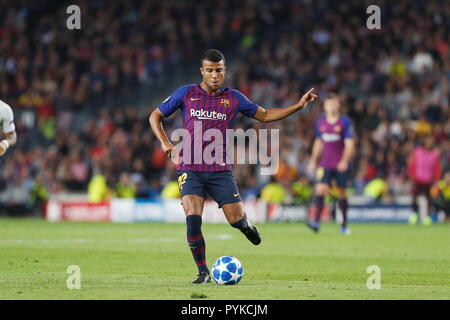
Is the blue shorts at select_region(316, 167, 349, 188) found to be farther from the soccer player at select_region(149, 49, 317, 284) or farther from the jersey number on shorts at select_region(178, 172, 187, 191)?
the jersey number on shorts at select_region(178, 172, 187, 191)

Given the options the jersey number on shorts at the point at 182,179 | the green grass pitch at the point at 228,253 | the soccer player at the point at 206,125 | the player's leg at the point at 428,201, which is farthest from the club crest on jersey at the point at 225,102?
the player's leg at the point at 428,201

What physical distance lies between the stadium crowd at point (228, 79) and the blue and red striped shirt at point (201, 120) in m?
14.7

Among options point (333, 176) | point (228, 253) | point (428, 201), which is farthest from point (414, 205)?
point (228, 253)

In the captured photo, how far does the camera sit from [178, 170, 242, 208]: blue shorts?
10.3 metres

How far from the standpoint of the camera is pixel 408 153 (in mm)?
25203

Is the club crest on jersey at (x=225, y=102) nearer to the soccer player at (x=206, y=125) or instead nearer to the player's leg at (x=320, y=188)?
the soccer player at (x=206, y=125)

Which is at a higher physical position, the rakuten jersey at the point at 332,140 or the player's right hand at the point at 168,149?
the rakuten jersey at the point at 332,140

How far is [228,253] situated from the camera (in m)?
14.3

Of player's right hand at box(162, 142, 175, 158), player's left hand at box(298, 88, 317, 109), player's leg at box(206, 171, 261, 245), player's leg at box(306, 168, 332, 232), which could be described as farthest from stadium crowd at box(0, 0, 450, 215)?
player's right hand at box(162, 142, 175, 158)

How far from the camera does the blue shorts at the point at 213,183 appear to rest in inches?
404

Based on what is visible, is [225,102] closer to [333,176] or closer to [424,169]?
[333,176]

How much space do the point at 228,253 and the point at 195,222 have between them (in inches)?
169

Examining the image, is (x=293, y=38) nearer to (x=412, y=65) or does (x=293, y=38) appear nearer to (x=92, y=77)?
(x=412, y=65)
